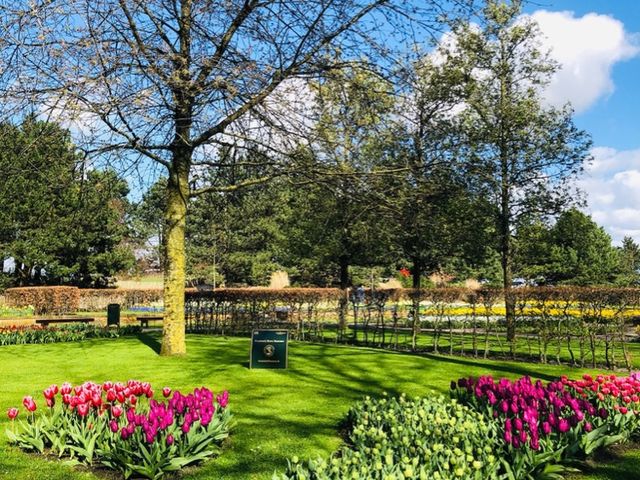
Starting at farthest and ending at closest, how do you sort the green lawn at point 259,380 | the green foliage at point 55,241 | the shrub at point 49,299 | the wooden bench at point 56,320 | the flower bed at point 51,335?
the green foliage at point 55,241 < the shrub at point 49,299 < the wooden bench at point 56,320 < the flower bed at point 51,335 < the green lawn at point 259,380

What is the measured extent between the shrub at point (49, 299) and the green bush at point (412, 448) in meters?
22.0

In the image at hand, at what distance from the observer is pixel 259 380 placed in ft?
28.0

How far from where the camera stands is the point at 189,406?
497 cm

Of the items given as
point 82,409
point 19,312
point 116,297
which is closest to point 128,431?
point 82,409

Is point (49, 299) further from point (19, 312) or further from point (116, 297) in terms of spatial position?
point (116, 297)

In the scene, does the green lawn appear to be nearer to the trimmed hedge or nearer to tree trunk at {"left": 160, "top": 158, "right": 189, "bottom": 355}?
tree trunk at {"left": 160, "top": 158, "right": 189, "bottom": 355}

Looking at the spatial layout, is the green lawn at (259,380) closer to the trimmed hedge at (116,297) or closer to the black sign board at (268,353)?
the black sign board at (268,353)

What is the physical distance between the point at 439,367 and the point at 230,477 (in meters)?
6.39

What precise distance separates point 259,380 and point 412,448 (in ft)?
16.0

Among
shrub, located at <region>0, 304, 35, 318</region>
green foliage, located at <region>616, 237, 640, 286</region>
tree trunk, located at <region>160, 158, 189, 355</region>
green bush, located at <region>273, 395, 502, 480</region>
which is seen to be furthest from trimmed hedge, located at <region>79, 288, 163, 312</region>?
green foliage, located at <region>616, 237, 640, 286</region>

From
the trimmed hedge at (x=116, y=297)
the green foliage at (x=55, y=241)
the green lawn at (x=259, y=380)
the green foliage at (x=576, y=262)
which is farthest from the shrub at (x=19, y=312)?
the green foliage at (x=576, y=262)

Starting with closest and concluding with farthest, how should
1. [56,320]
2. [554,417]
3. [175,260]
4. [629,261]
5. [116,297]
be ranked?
[554,417] < [175,260] < [56,320] < [116,297] < [629,261]

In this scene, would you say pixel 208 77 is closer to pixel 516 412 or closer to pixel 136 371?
pixel 136 371

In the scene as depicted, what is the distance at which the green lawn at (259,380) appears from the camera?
4.78 metres
